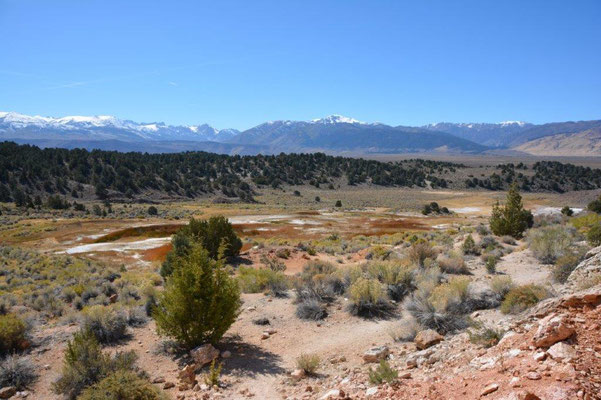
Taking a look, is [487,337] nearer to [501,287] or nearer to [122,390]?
[501,287]

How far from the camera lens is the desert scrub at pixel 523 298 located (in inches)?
328

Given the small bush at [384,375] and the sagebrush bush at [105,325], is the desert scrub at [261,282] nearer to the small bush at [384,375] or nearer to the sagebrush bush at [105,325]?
the sagebrush bush at [105,325]

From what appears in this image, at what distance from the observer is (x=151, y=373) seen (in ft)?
28.0

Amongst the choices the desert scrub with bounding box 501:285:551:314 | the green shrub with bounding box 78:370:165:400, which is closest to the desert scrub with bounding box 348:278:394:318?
the desert scrub with bounding box 501:285:551:314

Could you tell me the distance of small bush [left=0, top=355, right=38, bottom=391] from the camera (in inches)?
325

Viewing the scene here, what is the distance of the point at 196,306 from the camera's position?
904 cm

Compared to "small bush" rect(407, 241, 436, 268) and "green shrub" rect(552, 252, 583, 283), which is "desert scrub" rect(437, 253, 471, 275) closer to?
"small bush" rect(407, 241, 436, 268)

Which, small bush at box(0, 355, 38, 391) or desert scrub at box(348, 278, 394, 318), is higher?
desert scrub at box(348, 278, 394, 318)

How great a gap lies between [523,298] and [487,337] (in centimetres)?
291

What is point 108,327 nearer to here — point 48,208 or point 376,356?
point 376,356

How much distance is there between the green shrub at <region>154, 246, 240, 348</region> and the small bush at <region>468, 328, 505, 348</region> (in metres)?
5.60

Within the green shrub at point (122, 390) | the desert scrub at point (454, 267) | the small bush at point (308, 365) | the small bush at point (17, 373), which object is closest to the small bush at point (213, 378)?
the green shrub at point (122, 390)

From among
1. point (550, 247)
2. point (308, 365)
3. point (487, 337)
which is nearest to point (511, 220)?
point (550, 247)

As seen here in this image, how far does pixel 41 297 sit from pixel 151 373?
358 inches
